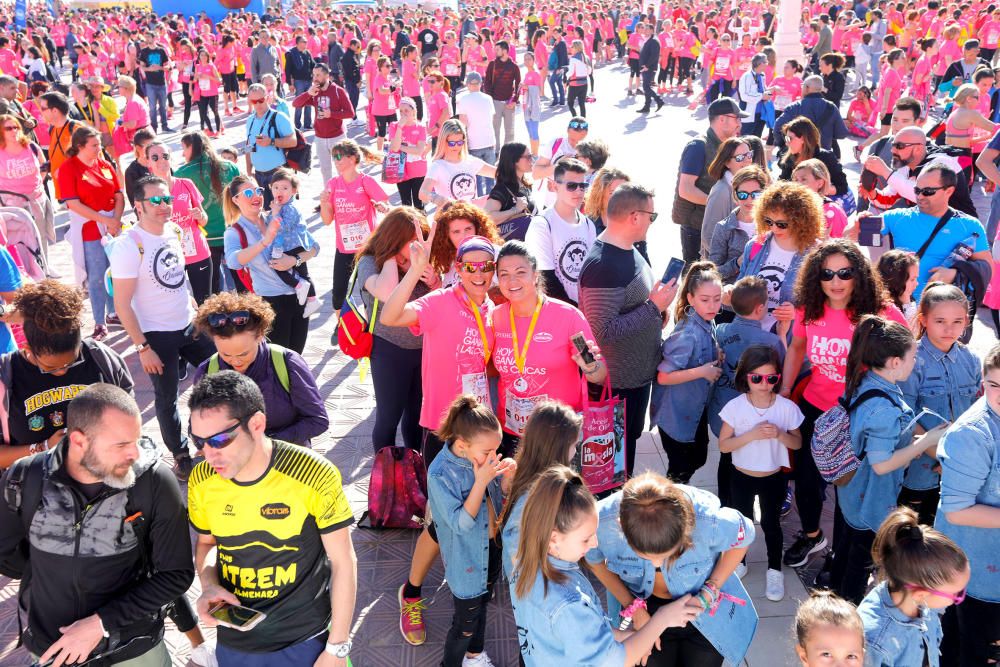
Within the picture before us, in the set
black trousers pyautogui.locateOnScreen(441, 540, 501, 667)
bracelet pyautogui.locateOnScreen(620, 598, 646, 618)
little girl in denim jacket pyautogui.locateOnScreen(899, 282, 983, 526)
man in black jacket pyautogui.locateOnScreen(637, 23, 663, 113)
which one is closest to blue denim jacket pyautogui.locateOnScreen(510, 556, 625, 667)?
bracelet pyautogui.locateOnScreen(620, 598, 646, 618)

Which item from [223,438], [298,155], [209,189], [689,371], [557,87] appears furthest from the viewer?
[557,87]

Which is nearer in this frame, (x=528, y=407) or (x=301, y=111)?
(x=528, y=407)

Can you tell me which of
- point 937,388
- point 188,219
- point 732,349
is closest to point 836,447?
point 937,388

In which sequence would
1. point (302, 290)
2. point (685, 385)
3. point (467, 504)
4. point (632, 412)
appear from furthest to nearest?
point (302, 290), point (632, 412), point (685, 385), point (467, 504)

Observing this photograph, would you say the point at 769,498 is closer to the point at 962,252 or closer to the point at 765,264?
the point at 765,264

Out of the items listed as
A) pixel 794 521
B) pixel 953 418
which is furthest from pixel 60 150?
pixel 953 418

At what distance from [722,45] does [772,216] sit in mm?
13140

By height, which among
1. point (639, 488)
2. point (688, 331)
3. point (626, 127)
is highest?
point (639, 488)

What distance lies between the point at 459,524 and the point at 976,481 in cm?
197

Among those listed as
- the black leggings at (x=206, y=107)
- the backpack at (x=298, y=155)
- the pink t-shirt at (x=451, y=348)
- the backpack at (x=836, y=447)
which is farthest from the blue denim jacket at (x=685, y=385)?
the black leggings at (x=206, y=107)

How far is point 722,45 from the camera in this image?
16.7m

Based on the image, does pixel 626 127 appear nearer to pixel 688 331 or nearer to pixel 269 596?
pixel 688 331

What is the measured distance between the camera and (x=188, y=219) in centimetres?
684

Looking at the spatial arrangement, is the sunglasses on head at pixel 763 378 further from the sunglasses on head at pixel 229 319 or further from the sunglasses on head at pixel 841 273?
the sunglasses on head at pixel 229 319
